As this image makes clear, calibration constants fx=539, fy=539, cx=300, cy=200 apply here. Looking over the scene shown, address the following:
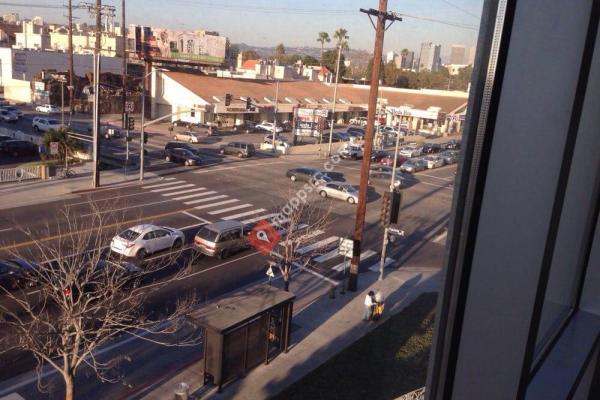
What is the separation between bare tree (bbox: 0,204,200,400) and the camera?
6844mm

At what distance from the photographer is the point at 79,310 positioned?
6.79 meters

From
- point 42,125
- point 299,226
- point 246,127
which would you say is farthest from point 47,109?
point 299,226

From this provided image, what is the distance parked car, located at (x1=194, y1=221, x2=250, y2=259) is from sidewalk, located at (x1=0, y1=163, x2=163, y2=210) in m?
7.54

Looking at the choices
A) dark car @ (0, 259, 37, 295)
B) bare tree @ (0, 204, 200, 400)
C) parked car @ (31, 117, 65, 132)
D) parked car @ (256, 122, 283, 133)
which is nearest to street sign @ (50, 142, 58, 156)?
bare tree @ (0, 204, 200, 400)

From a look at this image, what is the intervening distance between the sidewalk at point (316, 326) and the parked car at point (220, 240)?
6.66 ft

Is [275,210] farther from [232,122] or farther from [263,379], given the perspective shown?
[232,122]

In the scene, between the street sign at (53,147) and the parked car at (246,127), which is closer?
the street sign at (53,147)

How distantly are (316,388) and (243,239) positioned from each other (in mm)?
7497

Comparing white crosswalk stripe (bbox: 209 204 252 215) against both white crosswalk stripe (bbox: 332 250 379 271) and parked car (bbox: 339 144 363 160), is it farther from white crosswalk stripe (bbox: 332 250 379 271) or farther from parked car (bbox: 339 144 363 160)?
parked car (bbox: 339 144 363 160)

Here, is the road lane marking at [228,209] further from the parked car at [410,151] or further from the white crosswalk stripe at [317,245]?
the parked car at [410,151]

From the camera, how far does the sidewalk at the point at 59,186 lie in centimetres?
1862

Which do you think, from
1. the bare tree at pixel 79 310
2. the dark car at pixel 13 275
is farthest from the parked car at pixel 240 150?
the dark car at pixel 13 275

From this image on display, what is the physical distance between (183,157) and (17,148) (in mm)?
8121

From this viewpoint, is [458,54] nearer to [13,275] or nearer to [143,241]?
[13,275]
